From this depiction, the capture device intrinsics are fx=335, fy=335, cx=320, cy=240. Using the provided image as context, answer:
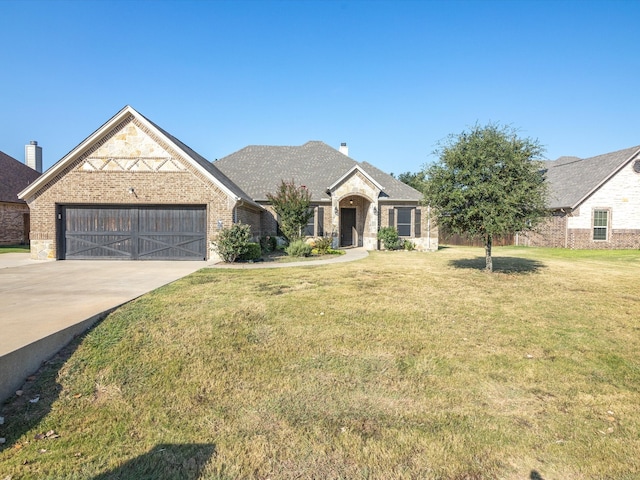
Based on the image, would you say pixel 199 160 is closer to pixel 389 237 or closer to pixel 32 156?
pixel 389 237

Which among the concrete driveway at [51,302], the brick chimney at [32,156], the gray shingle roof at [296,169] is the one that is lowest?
the concrete driveway at [51,302]

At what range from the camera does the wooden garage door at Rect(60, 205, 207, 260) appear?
14.9 meters

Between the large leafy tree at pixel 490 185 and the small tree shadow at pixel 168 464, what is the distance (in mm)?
10145

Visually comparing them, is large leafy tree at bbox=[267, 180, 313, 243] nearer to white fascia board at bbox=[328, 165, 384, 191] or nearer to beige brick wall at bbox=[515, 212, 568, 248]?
white fascia board at bbox=[328, 165, 384, 191]

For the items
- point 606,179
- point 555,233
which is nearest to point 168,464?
point 555,233

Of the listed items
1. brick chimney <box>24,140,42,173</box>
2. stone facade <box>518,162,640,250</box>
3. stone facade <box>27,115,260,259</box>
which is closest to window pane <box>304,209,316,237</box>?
stone facade <box>27,115,260,259</box>

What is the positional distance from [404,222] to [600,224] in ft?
49.4

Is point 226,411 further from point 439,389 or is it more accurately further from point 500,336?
point 500,336

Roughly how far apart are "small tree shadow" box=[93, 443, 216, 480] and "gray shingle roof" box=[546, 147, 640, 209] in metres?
25.4

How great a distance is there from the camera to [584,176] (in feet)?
86.3

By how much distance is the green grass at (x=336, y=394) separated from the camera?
9.62ft

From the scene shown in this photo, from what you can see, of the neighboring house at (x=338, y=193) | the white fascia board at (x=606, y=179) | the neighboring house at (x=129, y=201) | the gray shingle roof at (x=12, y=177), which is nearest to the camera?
the neighboring house at (x=129, y=201)

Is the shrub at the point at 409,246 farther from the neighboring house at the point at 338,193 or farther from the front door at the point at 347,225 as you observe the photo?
the front door at the point at 347,225

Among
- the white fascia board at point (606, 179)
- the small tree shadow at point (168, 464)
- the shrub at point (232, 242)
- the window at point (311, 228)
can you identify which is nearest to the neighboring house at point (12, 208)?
the shrub at point (232, 242)
